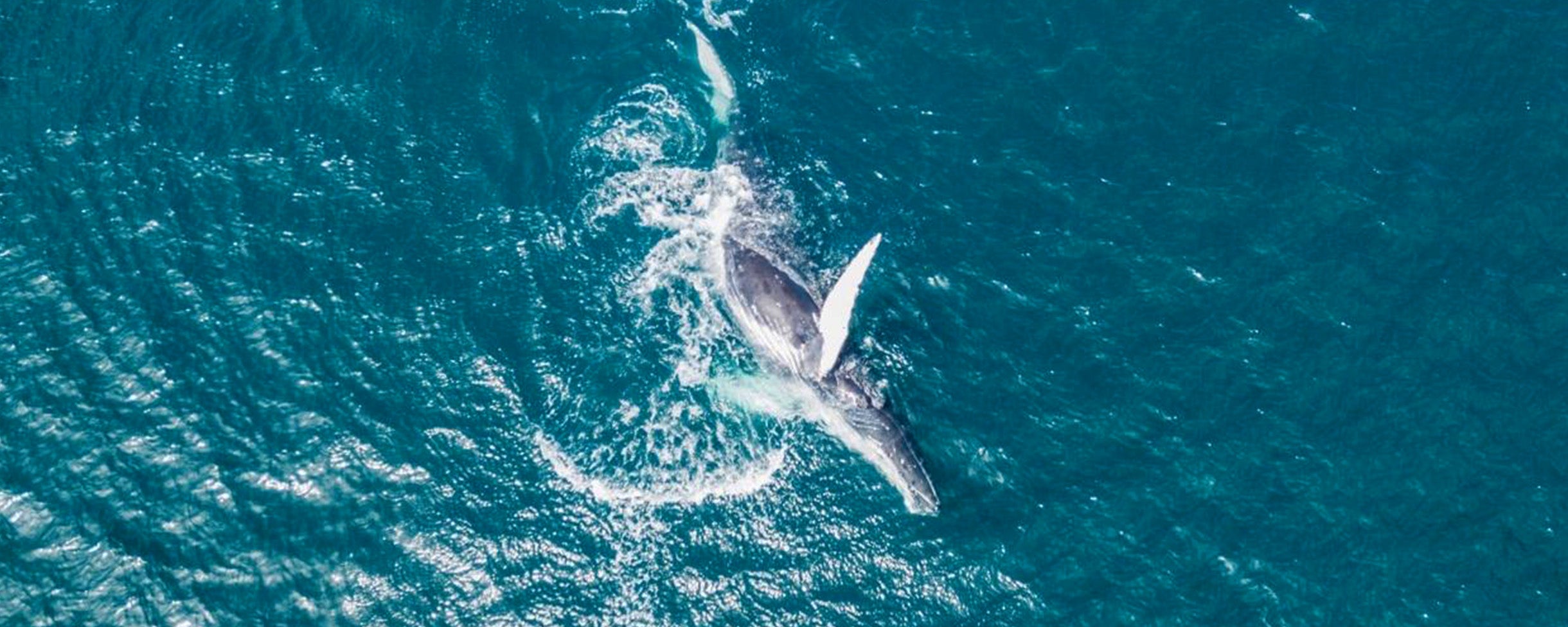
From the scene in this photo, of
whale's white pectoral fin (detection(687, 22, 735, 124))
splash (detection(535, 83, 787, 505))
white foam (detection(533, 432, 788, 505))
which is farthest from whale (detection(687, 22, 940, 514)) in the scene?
whale's white pectoral fin (detection(687, 22, 735, 124))

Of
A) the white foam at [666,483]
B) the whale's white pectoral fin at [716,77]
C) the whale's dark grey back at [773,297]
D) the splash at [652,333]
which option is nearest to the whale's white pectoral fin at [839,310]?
the whale's dark grey back at [773,297]

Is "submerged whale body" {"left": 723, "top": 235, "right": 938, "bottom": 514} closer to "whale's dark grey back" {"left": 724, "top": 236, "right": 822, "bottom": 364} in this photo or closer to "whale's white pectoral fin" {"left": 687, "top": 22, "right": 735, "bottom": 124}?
"whale's dark grey back" {"left": 724, "top": 236, "right": 822, "bottom": 364}

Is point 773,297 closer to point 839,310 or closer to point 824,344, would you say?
point 824,344

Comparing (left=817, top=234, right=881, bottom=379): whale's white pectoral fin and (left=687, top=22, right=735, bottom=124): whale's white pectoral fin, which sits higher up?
(left=687, top=22, right=735, bottom=124): whale's white pectoral fin

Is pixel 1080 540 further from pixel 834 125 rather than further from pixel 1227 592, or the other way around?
pixel 834 125

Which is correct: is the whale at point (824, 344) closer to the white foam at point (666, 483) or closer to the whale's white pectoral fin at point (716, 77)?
the white foam at point (666, 483)

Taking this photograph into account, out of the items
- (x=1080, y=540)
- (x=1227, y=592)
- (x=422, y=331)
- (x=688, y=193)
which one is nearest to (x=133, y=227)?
(x=422, y=331)
